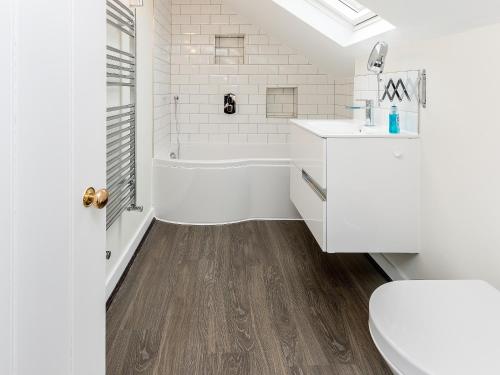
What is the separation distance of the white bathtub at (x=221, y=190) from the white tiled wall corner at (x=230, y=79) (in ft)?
3.71

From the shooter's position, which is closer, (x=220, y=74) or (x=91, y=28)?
(x=91, y=28)

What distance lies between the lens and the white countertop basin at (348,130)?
9.06ft

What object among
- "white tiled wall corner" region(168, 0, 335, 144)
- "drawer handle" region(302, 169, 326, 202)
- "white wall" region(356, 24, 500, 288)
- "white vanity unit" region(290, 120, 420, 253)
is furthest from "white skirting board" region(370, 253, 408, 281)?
"white tiled wall corner" region(168, 0, 335, 144)

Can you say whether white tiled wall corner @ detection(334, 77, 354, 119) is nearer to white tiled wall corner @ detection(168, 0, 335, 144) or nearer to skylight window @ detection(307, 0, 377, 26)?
white tiled wall corner @ detection(168, 0, 335, 144)

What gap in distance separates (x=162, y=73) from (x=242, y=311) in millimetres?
3024

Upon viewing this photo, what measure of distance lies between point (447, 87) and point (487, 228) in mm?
733

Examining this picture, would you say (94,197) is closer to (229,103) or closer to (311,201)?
(311,201)

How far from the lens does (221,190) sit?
15.1ft

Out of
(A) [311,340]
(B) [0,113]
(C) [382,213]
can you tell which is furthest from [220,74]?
(B) [0,113]

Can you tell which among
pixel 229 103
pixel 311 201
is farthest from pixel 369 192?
pixel 229 103

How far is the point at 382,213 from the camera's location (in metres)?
2.80

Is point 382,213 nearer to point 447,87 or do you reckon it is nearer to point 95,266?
point 447,87

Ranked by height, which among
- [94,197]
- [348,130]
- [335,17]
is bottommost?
[94,197]

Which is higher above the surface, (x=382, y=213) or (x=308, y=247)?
(x=382, y=213)
